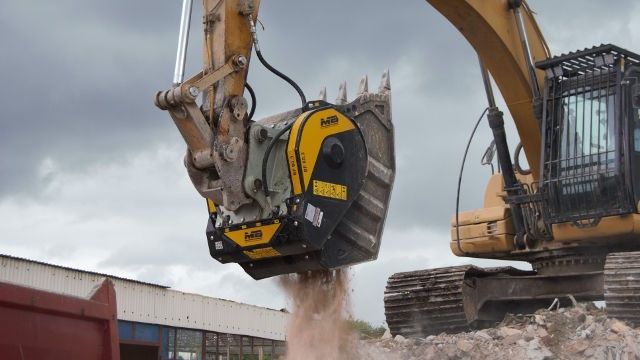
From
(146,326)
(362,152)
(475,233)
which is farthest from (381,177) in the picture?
(146,326)

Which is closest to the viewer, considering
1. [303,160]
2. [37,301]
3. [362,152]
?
[37,301]

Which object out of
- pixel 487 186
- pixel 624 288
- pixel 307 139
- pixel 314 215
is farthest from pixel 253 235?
pixel 487 186

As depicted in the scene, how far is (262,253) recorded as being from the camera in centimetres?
680

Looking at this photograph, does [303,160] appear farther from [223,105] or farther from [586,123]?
[586,123]

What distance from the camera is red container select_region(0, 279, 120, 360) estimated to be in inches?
157

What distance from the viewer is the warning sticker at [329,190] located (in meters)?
6.66

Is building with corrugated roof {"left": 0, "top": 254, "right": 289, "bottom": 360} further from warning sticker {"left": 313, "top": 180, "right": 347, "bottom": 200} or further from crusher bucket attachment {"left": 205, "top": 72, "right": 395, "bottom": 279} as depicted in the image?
warning sticker {"left": 313, "top": 180, "right": 347, "bottom": 200}

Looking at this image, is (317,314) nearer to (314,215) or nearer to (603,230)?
(314,215)

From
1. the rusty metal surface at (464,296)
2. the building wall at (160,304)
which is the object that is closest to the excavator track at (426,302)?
the rusty metal surface at (464,296)

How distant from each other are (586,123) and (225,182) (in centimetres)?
438

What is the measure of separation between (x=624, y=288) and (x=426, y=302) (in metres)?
A: 2.53

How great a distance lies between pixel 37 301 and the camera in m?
4.12

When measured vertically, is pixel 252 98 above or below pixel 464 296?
above

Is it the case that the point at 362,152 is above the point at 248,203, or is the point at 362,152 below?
above
